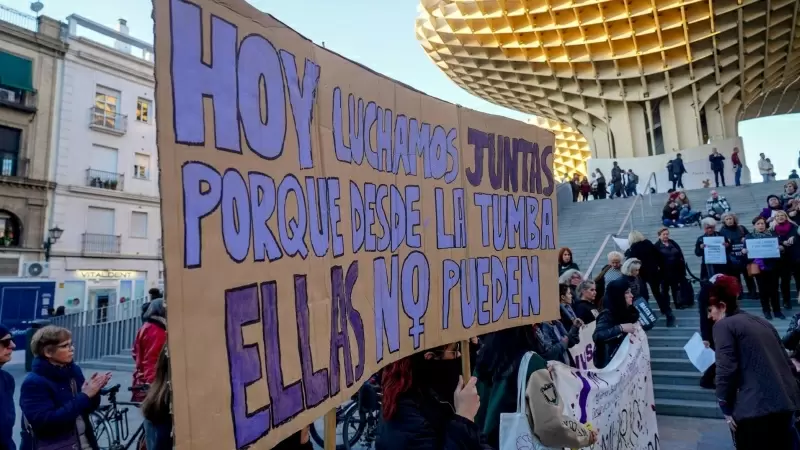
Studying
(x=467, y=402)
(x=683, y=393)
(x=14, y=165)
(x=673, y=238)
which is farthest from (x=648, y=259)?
(x=14, y=165)

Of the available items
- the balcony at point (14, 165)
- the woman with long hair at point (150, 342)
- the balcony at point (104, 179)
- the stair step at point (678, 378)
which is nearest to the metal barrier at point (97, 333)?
the woman with long hair at point (150, 342)

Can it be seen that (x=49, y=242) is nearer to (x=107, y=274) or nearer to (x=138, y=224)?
(x=107, y=274)

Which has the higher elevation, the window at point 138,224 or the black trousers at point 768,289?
the window at point 138,224

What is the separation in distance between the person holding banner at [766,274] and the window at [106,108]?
2532 cm

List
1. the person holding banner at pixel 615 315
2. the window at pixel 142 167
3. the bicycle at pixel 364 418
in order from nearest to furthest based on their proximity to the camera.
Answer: the person holding banner at pixel 615 315 < the bicycle at pixel 364 418 < the window at pixel 142 167

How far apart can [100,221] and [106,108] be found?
538 cm

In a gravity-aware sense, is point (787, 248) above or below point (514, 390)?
above

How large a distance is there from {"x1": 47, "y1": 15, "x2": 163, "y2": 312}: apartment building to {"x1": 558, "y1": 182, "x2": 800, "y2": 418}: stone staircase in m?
16.9

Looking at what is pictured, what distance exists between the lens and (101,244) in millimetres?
23469

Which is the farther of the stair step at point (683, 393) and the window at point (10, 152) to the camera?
the window at point (10, 152)

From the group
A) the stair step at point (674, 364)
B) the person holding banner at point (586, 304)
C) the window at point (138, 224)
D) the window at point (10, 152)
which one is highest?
the window at point (10, 152)

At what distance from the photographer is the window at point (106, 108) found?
2419 cm

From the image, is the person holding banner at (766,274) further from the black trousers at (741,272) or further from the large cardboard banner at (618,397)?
the large cardboard banner at (618,397)

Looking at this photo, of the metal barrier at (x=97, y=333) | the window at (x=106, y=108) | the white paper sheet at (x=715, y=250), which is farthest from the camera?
the window at (x=106, y=108)
